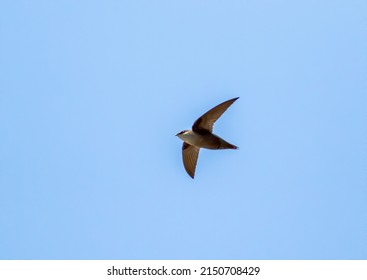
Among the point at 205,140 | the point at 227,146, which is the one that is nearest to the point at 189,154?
the point at 205,140

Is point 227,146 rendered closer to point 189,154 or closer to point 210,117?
point 210,117

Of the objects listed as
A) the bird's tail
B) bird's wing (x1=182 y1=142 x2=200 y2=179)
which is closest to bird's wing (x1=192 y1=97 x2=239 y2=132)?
the bird's tail

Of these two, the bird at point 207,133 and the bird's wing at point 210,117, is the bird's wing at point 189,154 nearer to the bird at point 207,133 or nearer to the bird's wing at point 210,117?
the bird at point 207,133

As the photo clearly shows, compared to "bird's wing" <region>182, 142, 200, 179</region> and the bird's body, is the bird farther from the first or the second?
"bird's wing" <region>182, 142, 200, 179</region>

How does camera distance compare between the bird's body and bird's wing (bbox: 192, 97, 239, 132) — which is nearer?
bird's wing (bbox: 192, 97, 239, 132)

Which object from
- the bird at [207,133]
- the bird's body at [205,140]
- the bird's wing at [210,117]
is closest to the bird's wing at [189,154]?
the bird at [207,133]
